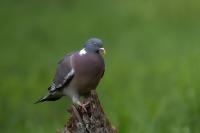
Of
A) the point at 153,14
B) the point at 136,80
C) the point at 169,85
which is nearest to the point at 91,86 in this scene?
the point at 169,85

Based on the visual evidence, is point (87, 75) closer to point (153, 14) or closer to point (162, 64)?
point (162, 64)

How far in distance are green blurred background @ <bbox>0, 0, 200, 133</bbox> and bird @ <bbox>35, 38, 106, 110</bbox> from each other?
7.27 feet

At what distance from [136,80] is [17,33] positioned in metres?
3.60

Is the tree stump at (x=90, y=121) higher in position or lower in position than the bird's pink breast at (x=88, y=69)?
lower

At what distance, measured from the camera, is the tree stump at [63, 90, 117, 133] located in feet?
22.0

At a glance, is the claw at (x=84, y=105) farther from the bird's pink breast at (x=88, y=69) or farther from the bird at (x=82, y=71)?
the bird's pink breast at (x=88, y=69)

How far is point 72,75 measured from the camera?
7.19 meters

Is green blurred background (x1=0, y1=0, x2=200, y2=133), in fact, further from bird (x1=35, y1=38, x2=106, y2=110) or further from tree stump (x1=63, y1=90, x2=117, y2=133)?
tree stump (x1=63, y1=90, x2=117, y2=133)

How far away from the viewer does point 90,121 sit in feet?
22.2

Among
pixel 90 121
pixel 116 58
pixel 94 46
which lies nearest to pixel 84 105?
pixel 90 121

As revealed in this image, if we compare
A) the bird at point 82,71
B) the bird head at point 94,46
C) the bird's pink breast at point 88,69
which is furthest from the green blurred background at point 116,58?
the bird head at point 94,46

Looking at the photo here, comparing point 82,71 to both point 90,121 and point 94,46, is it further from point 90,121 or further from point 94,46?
point 90,121

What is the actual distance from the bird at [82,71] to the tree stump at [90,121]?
56 millimetres

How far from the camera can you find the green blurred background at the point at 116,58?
10508 millimetres
